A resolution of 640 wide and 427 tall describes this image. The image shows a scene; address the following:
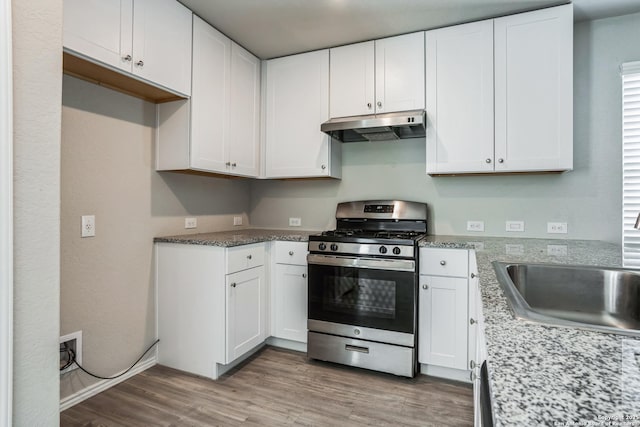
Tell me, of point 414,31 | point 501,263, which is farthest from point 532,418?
point 414,31

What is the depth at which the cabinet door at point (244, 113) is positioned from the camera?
9.12ft

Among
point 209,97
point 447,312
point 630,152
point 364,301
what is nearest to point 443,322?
point 447,312

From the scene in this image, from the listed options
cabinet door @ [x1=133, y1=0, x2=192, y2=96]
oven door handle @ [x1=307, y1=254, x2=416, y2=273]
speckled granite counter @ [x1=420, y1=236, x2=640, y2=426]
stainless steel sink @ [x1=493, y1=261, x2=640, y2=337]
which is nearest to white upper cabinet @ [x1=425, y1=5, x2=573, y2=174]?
oven door handle @ [x1=307, y1=254, x2=416, y2=273]

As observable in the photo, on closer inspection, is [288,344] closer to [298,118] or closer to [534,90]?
[298,118]

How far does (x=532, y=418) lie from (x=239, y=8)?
2.64 meters

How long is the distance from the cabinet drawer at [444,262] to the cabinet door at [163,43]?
2007 millimetres

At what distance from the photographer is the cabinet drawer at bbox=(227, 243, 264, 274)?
229 centimetres

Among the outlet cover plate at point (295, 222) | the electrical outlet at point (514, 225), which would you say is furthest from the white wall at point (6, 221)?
the electrical outlet at point (514, 225)

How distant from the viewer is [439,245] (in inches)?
89.0

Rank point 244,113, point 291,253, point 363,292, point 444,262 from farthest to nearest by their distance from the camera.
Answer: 1. point 244,113
2. point 291,253
3. point 363,292
4. point 444,262

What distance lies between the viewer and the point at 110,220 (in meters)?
2.16

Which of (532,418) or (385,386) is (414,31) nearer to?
(385,386)

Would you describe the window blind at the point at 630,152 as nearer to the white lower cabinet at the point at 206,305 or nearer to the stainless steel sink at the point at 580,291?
the stainless steel sink at the point at 580,291

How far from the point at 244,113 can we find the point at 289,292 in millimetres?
1570
